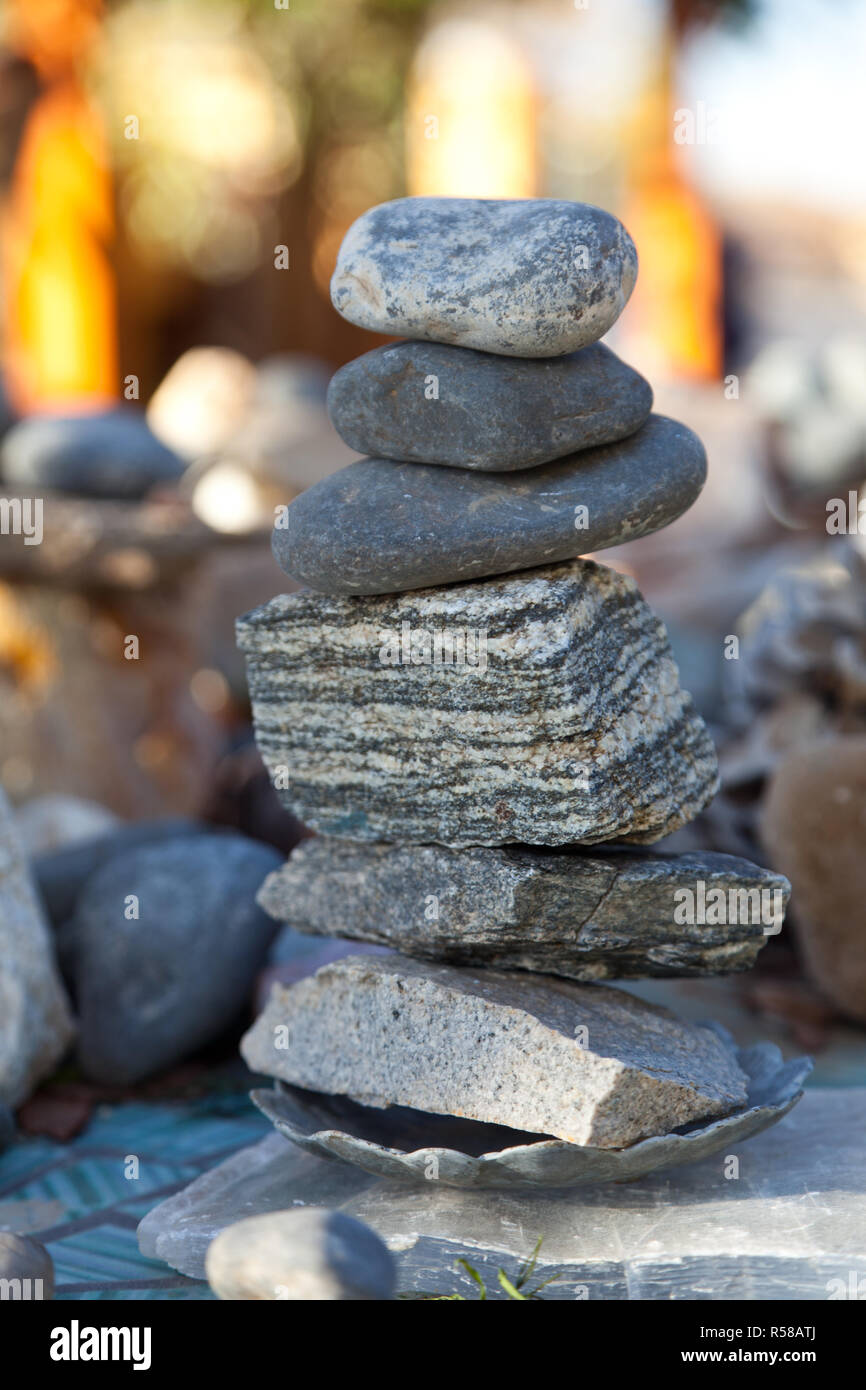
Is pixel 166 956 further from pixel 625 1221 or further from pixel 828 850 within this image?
pixel 828 850

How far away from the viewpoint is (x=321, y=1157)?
3.07 m

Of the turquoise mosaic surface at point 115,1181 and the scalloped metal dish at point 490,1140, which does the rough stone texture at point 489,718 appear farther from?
the turquoise mosaic surface at point 115,1181

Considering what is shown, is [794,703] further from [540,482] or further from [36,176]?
[36,176]

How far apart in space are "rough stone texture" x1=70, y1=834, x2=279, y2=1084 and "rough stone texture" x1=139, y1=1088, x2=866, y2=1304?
33.2 inches

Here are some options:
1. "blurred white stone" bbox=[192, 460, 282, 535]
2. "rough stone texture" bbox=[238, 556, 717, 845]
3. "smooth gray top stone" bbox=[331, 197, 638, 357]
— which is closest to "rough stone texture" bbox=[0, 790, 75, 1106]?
"rough stone texture" bbox=[238, 556, 717, 845]

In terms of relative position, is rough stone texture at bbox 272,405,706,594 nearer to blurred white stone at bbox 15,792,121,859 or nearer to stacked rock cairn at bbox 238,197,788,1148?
stacked rock cairn at bbox 238,197,788,1148

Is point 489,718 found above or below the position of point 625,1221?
above

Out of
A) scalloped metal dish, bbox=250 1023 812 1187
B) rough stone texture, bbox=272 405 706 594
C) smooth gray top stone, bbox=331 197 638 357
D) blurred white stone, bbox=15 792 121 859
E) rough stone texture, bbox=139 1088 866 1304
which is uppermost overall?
smooth gray top stone, bbox=331 197 638 357

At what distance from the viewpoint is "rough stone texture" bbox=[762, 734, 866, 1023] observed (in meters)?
4.08

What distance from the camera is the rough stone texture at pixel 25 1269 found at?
2598mm

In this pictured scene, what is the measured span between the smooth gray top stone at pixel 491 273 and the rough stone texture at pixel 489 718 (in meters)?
0.52

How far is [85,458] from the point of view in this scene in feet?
20.4

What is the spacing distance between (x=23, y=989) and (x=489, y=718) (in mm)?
1773

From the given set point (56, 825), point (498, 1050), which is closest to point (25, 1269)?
point (498, 1050)
